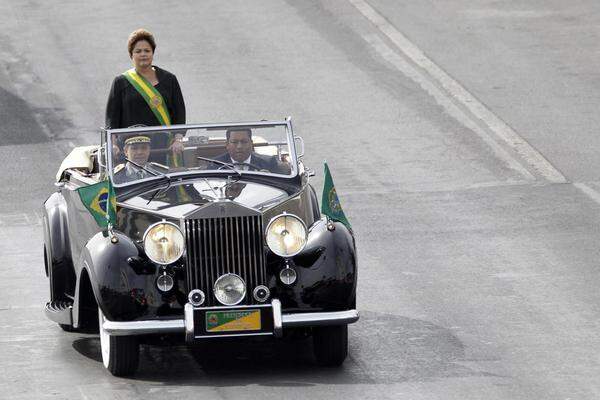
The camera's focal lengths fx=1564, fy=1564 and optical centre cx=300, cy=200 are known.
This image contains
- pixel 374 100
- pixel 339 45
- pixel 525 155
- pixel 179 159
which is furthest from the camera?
pixel 339 45

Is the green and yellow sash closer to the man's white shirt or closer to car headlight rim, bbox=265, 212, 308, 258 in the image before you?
the man's white shirt

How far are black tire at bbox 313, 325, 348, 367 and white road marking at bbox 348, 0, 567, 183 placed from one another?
696 cm

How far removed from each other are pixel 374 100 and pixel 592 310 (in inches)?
350

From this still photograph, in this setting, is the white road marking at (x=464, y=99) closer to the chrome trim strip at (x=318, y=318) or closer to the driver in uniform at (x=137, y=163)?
the driver in uniform at (x=137, y=163)

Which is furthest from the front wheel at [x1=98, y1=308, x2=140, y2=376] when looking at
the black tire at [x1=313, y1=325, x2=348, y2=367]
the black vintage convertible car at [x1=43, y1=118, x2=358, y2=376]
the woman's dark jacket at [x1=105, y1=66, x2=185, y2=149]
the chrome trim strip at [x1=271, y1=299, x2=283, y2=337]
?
the woman's dark jacket at [x1=105, y1=66, x2=185, y2=149]

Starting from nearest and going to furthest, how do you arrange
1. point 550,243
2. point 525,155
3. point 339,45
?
1. point 550,243
2. point 525,155
3. point 339,45

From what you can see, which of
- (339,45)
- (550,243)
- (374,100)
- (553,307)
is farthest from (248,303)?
(339,45)

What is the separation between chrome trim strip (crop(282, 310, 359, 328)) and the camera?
34.4ft

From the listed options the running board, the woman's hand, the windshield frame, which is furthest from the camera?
the woman's hand

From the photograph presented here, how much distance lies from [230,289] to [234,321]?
0.24 m

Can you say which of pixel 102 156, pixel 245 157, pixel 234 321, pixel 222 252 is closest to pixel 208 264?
pixel 222 252

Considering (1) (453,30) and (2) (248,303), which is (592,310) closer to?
(2) (248,303)

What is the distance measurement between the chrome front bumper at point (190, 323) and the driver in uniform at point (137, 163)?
5.06 ft

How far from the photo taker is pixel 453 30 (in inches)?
953
